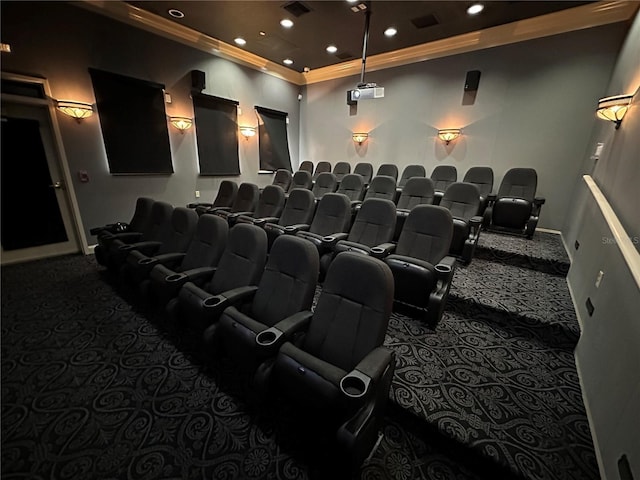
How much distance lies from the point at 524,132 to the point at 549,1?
1.70 metres

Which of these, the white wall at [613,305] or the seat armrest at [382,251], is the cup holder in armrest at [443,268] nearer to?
the seat armrest at [382,251]

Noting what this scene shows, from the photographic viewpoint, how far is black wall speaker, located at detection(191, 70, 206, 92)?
15.9 feet

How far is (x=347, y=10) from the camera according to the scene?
3752 millimetres

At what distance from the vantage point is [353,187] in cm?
459

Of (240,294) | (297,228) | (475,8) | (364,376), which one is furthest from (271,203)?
(475,8)

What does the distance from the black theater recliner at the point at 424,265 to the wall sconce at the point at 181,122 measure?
4.55 metres

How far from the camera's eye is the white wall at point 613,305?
1119mm

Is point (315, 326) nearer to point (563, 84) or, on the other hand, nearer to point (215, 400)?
point (215, 400)

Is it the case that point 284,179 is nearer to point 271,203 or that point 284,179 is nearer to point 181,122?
point 271,203

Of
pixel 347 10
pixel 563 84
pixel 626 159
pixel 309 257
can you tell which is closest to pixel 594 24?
pixel 563 84

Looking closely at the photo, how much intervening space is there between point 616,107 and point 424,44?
146 inches

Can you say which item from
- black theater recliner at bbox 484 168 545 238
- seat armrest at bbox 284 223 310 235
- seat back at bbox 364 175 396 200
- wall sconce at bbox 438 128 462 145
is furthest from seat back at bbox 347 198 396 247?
wall sconce at bbox 438 128 462 145

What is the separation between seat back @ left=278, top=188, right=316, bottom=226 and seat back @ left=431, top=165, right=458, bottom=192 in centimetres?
258

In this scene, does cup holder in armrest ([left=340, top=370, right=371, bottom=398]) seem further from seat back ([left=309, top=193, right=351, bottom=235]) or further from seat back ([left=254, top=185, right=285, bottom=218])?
seat back ([left=254, top=185, right=285, bottom=218])
